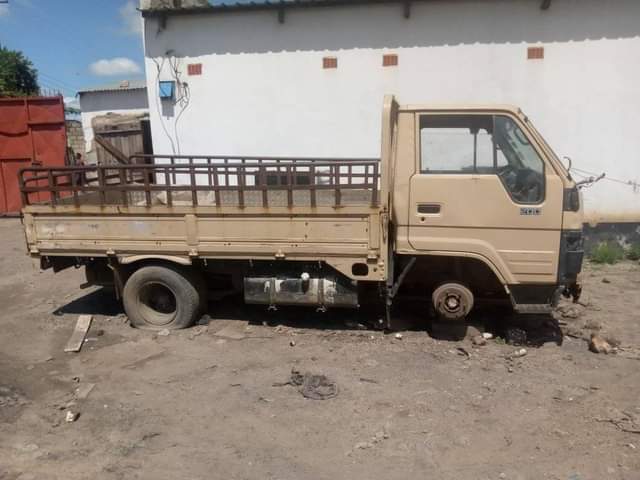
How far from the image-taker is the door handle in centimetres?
458

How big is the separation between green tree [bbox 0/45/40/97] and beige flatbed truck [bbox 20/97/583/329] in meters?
29.4

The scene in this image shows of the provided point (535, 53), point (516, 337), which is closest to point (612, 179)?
point (535, 53)

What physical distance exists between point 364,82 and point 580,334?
5207 millimetres

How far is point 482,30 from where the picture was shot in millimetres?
7895

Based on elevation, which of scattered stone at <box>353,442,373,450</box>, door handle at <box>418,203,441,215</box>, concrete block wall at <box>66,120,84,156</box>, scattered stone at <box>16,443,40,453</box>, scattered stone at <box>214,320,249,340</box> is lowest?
scattered stone at <box>353,442,373,450</box>

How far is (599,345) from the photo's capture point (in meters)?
4.76

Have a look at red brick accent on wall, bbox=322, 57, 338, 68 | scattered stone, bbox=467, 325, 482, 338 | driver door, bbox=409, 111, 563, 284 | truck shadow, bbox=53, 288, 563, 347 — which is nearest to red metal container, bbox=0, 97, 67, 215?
red brick accent on wall, bbox=322, 57, 338, 68

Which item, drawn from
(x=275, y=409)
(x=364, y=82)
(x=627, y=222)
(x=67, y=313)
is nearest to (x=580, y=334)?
(x=275, y=409)

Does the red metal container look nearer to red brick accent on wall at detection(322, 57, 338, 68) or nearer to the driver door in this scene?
red brick accent on wall at detection(322, 57, 338, 68)

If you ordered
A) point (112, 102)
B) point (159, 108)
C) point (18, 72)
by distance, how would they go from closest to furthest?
point (159, 108) < point (112, 102) < point (18, 72)

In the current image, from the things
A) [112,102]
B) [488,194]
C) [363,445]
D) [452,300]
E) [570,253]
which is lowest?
[363,445]

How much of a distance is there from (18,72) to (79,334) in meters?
33.0

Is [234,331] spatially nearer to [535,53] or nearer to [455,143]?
[455,143]

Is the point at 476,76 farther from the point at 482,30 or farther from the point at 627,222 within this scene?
the point at 627,222
